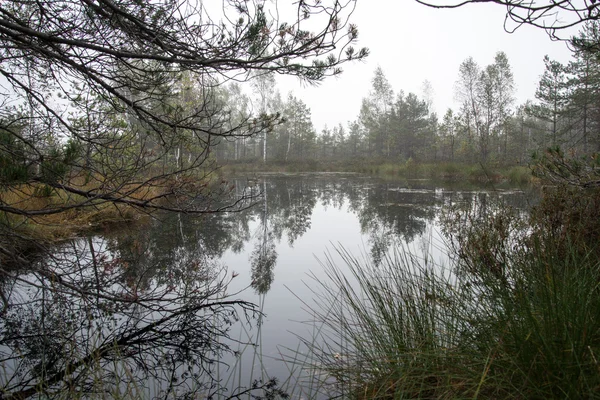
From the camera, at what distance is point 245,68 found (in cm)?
276

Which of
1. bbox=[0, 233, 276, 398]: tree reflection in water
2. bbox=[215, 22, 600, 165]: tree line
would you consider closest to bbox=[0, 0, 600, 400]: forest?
bbox=[0, 233, 276, 398]: tree reflection in water

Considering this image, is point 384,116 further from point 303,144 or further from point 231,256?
point 231,256

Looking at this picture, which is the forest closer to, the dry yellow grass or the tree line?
the dry yellow grass

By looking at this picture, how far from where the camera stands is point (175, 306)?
3.61 meters

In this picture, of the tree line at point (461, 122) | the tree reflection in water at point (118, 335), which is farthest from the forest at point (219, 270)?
the tree line at point (461, 122)

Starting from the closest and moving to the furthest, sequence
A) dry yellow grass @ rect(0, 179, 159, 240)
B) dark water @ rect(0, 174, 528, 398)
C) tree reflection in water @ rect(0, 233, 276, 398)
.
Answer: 1. tree reflection in water @ rect(0, 233, 276, 398)
2. dark water @ rect(0, 174, 528, 398)
3. dry yellow grass @ rect(0, 179, 159, 240)

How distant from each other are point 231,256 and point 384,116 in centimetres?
3642

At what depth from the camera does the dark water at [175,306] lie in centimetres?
247

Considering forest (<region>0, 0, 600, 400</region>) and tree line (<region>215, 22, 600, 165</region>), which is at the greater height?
tree line (<region>215, 22, 600, 165</region>)

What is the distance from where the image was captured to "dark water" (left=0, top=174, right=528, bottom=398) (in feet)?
8.10

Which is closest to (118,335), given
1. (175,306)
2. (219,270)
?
(175,306)

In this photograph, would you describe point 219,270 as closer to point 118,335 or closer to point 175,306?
point 175,306

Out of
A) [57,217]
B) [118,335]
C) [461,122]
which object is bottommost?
[118,335]

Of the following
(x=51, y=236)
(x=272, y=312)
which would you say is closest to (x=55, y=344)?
(x=272, y=312)
